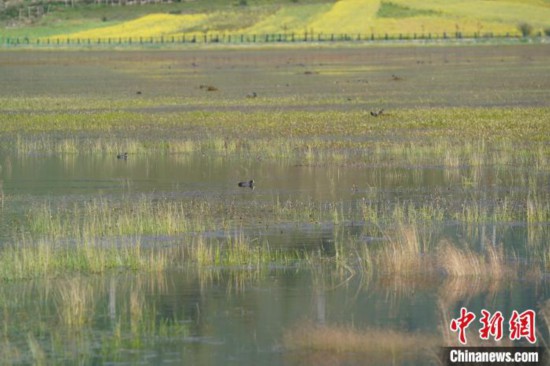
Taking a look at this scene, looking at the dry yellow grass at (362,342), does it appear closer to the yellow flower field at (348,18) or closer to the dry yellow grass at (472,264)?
the dry yellow grass at (472,264)

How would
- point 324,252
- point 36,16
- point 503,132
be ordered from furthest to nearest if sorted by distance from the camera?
point 36,16, point 503,132, point 324,252

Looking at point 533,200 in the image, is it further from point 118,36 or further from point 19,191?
point 118,36

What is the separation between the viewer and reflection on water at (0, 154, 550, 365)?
12.5 meters

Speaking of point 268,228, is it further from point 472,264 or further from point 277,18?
point 277,18

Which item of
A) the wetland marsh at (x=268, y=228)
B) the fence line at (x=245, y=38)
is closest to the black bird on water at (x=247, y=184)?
the wetland marsh at (x=268, y=228)

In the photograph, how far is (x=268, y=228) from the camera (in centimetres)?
1883

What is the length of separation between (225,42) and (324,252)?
8875 cm

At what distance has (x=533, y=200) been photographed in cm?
2084

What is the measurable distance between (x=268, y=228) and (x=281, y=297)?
14.3 feet

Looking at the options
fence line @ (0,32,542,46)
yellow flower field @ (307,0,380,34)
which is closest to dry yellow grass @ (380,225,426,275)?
fence line @ (0,32,542,46)

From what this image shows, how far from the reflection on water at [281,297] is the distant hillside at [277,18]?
290 ft

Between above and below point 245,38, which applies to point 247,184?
above

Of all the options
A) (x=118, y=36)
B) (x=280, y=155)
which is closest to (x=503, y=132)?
(x=280, y=155)

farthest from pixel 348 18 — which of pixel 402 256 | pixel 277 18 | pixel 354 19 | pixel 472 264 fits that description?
pixel 472 264
